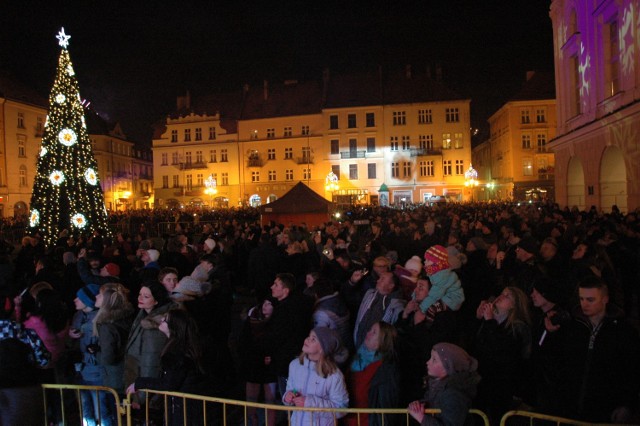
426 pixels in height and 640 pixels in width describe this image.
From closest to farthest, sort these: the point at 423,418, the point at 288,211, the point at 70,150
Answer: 1. the point at 423,418
2. the point at 70,150
3. the point at 288,211

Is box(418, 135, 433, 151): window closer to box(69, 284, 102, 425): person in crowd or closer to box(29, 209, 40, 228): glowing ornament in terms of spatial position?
box(29, 209, 40, 228): glowing ornament

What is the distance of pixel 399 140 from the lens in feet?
183

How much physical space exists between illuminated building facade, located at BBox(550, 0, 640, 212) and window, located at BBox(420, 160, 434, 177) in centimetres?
2477

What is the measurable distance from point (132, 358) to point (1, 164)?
51319mm

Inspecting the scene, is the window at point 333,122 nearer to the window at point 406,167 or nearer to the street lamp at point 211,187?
the window at point 406,167

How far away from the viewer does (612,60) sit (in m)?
22.1

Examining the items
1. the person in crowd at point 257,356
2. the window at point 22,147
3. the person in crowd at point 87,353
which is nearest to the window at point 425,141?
the window at point 22,147

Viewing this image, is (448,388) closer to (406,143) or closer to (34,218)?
(34,218)

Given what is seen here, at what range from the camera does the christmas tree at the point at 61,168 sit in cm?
1795

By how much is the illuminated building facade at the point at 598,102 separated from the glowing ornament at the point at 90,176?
62.3ft

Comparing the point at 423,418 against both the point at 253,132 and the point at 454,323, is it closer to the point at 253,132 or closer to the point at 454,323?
the point at 454,323

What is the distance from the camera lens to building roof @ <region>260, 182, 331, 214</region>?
857 inches

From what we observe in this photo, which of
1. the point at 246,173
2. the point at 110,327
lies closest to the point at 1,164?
the point at 246,173

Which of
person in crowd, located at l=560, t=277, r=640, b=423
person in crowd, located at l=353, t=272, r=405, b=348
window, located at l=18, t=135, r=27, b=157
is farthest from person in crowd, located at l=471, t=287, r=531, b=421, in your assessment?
window, located at l=18, t=135, r=27, b=157
